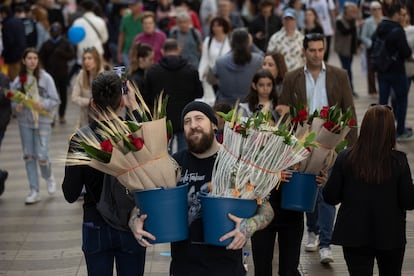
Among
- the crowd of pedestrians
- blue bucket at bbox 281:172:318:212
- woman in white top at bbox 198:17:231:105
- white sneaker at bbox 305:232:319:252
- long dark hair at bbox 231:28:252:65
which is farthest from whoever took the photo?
woman in white top at bbox 198:17:231:105

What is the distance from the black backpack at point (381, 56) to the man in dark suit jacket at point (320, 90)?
457 cm

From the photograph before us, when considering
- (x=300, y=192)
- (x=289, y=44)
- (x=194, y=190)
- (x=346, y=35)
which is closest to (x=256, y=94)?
(x=300, y=192)

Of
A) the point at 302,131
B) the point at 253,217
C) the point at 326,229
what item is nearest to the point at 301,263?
the point at 326,229

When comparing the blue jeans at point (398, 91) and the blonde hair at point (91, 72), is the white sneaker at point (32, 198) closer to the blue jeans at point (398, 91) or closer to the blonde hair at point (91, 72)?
the blonde hair at point (91, 72)

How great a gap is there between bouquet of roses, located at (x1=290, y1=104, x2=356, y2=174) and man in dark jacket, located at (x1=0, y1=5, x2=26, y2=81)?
35.1ft

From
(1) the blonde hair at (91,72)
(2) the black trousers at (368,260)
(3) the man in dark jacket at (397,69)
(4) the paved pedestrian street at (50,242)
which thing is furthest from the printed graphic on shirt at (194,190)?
(3) the man in dark jacket at (397,69)

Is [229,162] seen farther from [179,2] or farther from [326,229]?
[179,2]

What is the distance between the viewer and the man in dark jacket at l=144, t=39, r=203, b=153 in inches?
405

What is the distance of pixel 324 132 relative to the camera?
257 inches

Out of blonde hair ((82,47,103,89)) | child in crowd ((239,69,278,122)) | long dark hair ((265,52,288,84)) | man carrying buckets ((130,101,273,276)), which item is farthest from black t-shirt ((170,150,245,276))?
blonde hair ((82,47,103,89))

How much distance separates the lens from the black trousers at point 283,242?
6.79 m

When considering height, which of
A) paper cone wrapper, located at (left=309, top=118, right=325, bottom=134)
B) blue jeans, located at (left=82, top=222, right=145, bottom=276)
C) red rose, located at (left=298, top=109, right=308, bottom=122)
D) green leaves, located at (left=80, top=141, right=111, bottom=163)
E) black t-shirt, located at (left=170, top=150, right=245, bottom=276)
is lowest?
blue jeans, located at (left=82, top=222, right=145, bottom=276)

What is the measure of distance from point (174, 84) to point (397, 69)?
13.1 ft

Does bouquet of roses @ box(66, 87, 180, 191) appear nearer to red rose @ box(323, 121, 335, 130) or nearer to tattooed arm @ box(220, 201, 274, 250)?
tattooed arm @ box(220, 201, 274, 250)
